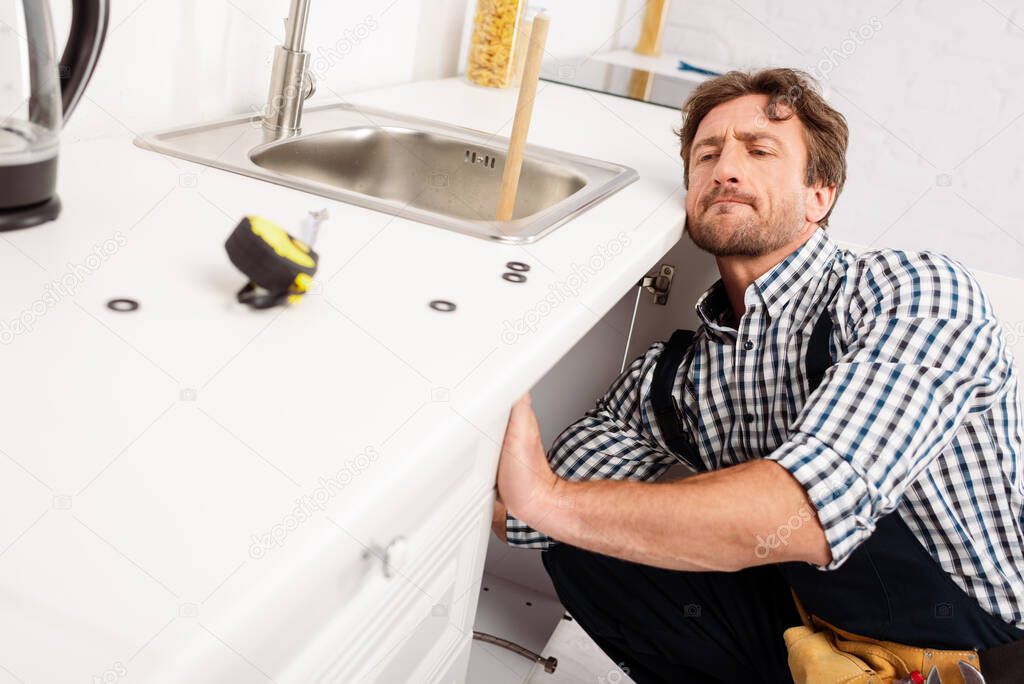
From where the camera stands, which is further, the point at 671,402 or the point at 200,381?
the point at 671,402

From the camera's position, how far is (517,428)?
826 millimetres

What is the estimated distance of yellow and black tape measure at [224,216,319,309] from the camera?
0.73m

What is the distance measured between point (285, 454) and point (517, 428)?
0.30m

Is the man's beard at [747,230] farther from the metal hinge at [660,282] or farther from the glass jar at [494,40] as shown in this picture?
the glass jar at [494,40]

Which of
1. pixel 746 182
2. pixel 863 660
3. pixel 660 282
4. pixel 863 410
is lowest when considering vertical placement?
pixel 863 660

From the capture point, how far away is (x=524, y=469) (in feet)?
2.85

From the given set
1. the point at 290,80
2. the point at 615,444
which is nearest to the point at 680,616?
the point at 615,444

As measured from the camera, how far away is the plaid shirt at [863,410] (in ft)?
3.16

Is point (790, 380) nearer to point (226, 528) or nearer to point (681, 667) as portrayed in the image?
point (681, 667)

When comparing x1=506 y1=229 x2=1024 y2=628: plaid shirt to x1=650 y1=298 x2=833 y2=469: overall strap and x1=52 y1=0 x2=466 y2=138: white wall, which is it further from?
x1=52 y1=0 x2=466 y2=138: white wall

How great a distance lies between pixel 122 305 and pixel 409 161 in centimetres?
85

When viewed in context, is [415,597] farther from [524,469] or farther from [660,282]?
[660,282]

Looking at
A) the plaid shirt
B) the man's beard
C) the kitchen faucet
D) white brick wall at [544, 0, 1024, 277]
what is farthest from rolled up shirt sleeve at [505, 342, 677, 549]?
white brick wall at [544, 0, 1024, 277]

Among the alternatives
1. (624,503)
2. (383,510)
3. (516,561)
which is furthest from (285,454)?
(516,561)
